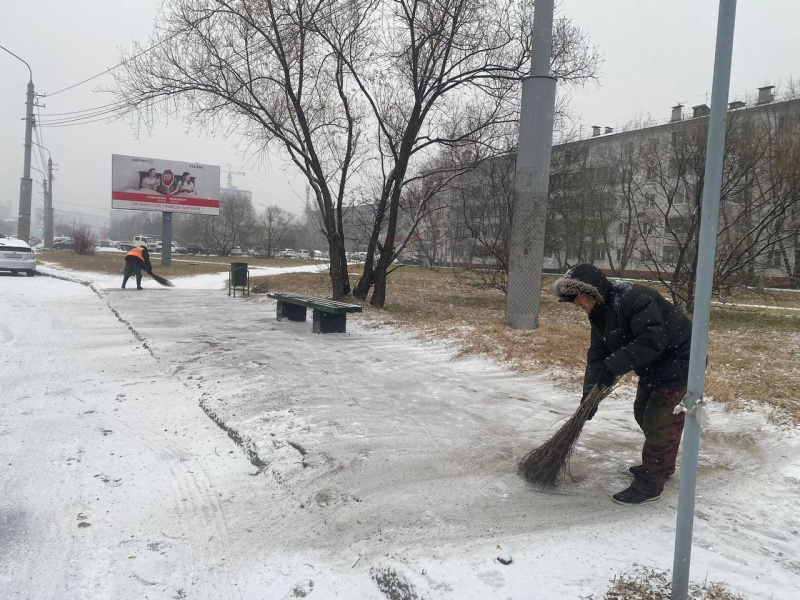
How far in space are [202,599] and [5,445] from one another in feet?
8.95

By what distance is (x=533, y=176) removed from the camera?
10.1 meters

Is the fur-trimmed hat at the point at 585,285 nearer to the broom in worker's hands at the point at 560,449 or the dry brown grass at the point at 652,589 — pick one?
the broom in worker's hands at the point at 560,449

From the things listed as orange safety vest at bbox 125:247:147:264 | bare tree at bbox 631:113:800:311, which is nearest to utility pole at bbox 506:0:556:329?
bare tree at bbox 631:113:800:311

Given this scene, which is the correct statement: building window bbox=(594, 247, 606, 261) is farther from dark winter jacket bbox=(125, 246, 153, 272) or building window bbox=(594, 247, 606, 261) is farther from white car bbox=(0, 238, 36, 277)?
white car bbox=(0, 238, 36, 277)

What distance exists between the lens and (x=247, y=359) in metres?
7.06

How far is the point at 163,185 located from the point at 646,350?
3525cm

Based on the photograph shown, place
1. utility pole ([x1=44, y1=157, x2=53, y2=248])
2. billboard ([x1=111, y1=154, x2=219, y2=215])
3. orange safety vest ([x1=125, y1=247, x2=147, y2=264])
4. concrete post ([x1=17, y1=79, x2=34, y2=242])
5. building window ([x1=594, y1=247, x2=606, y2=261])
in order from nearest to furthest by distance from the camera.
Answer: orange safety vest ([x1=125, y1=247, x2=147, y2=264]) → concrete post ([x1=17, y1=79, x2=34, y2=242]) → billboard ([x1=111, y1=154, x2=219, y2=215]) → building window ([x1=594, y1=247, x2=606, y2=261]) → utility pole ([x1=44, y1=157, x2=53, y2=248])

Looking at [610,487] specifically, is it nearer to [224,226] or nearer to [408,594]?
[408,594]

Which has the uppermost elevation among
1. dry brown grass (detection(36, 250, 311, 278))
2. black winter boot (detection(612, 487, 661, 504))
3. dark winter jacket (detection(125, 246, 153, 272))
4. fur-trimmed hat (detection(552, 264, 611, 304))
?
fur-trimmed hat (detection(552, 264, 611, 304))

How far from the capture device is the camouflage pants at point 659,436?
3.38 m

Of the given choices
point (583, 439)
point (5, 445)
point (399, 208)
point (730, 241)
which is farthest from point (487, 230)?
point (5, 445)

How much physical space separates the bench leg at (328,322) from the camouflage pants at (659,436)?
650 cm

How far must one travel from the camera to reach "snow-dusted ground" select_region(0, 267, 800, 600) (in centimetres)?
271

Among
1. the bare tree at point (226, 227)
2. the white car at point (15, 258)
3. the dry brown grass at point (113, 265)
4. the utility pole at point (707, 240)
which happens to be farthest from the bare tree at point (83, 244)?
the utility pole at point (707, 240)
